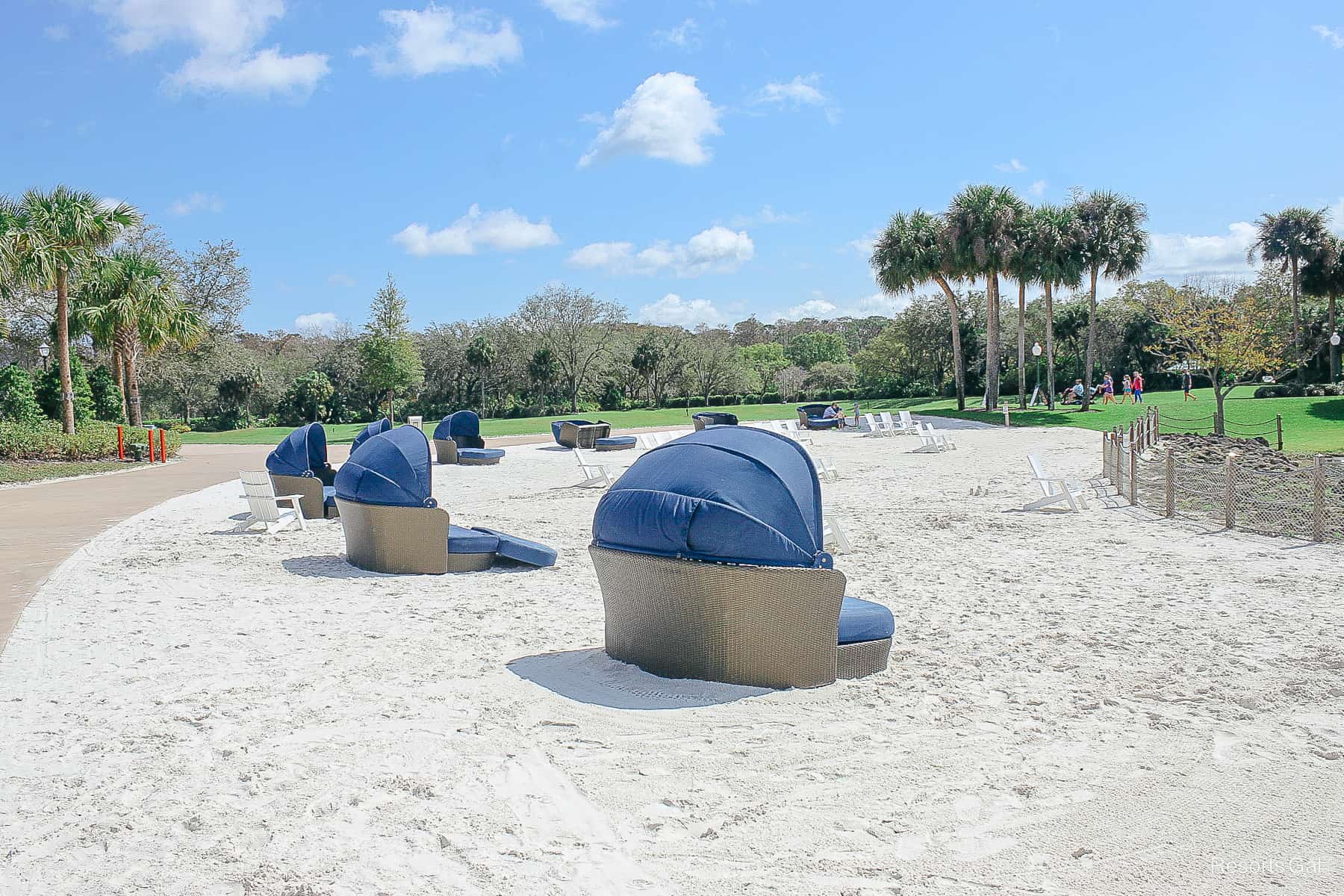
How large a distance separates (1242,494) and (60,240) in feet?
97.0

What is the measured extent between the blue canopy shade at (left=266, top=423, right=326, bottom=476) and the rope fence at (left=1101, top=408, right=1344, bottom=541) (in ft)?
41.0

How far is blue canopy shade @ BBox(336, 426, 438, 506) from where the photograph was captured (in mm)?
9664

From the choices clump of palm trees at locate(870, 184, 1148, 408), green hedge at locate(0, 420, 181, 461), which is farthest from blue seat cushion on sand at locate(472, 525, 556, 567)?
clump of palm trees at locate(870, 184, 1148, 408)

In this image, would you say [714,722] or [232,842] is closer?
[232,842]

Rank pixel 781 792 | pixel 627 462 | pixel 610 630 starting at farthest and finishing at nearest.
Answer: pixel 627 462 → pixel 610 630 → pixel 781 792

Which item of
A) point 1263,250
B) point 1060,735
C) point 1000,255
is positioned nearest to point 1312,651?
point 1060,735

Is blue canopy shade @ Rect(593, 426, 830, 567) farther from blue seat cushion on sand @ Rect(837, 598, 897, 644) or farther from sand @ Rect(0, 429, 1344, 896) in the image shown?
sand @ Rect(0, 429, 1344, 896)

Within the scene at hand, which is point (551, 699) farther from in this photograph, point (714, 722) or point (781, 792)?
point (781, 792)

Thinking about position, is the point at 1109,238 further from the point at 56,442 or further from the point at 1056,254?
the point at 56,442

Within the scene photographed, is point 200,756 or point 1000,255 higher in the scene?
point 1000,255

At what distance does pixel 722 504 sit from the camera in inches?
225

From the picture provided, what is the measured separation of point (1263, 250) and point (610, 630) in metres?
59.4

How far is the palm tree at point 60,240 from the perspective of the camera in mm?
25922

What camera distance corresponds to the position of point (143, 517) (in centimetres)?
1486
